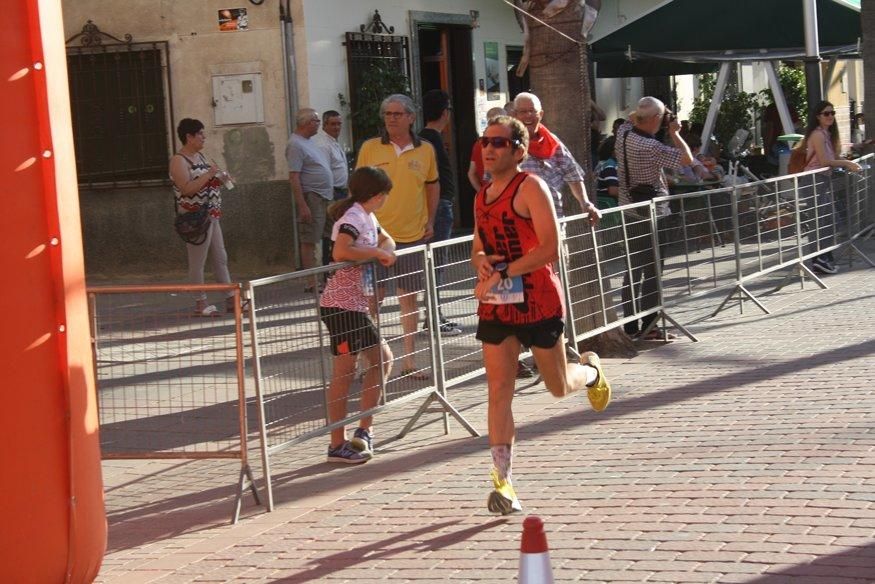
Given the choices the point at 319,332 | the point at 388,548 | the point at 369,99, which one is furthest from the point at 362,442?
the point at 369,99

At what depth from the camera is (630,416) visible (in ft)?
28.7

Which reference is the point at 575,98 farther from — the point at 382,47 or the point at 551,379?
the point at 382,47

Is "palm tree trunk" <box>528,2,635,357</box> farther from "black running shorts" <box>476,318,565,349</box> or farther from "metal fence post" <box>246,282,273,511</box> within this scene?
"metal fence post" <box>246,282,273,511</box>

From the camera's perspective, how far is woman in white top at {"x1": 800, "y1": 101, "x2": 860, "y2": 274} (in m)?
15.0

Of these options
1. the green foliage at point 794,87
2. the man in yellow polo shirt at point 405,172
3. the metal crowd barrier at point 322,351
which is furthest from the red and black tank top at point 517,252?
the green foliage at point 794,87

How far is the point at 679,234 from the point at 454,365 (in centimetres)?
375

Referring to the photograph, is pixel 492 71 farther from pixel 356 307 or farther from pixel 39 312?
pixel 39 312

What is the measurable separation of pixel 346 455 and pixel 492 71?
14256mm

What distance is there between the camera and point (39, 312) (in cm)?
511

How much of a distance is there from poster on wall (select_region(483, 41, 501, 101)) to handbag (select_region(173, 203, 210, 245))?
8289 millimetres

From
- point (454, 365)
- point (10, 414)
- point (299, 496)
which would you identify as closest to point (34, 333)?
point (10, 414)

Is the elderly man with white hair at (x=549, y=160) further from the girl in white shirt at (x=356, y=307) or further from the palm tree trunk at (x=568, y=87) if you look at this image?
the girl in white shirt at (x=356, y=307)

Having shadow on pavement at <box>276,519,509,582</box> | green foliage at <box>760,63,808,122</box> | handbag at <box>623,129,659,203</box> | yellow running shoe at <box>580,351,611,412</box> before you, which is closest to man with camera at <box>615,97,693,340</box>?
handbag at <box>623,129,659,203</box>

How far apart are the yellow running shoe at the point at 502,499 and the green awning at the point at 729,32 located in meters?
14.3
